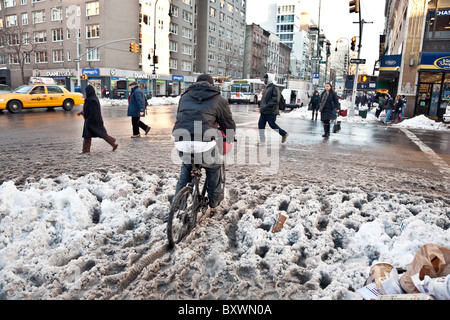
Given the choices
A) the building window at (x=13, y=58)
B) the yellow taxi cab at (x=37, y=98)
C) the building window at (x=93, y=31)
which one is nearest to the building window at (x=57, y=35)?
the building window at (x=93, y=31)

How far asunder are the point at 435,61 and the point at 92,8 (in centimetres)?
4445

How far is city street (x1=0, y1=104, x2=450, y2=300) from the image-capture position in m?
2.97

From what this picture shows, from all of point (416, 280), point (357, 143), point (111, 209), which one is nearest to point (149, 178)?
point (111, 209)

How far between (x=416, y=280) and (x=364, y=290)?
16.2 inches

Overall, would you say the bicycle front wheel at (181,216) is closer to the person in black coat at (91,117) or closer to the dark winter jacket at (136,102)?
the person in black coat at (91,117)

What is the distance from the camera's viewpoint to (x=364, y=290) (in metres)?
2.68

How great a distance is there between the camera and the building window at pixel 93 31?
47.5 metres

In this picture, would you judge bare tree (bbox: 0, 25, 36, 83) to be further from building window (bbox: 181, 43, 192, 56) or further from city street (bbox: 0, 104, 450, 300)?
city street (bbox: 0, 104, 450, 300)

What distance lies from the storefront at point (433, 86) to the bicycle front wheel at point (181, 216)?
2338cm

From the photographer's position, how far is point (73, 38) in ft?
161

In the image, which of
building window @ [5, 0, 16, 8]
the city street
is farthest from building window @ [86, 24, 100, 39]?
the city street

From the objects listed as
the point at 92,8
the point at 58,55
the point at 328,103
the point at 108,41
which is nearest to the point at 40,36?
the point at 58,55

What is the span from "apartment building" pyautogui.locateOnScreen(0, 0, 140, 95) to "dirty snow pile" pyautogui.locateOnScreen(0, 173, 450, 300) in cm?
4580

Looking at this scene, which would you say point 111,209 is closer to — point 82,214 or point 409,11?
point 82,214
